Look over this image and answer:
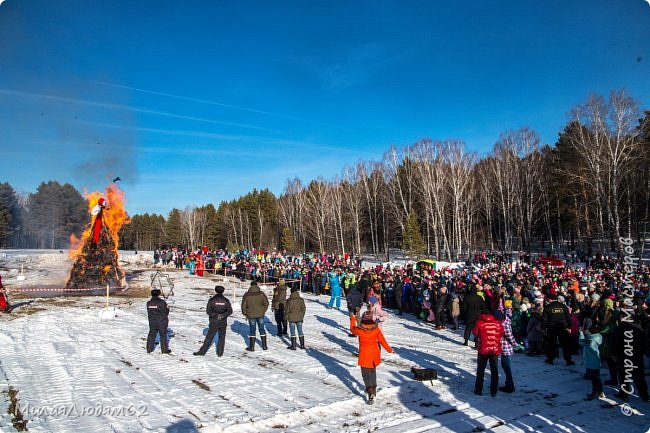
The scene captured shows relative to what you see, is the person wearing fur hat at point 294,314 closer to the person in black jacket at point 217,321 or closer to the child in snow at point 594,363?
the person in black jacket at point 217,321

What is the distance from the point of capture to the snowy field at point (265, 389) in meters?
6.21

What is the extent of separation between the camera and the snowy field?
6207mm

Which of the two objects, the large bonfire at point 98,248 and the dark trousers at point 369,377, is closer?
the dark trousers at point 369,377

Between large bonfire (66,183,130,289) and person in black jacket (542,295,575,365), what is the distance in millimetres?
21134

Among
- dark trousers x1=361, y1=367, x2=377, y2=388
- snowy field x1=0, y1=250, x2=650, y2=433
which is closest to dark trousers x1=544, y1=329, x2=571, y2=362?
snowy field x1=0, y1=250, x2=650, y2=433

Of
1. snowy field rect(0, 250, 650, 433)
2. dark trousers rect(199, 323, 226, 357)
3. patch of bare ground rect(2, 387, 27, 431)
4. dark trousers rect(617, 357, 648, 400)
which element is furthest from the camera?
dark trousers rect(199, 323, 226, 357)

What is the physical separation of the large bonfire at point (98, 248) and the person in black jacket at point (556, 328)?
2113cm

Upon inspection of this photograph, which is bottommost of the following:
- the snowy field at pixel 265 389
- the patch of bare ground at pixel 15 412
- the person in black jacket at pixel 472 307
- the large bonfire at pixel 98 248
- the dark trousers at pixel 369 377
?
the snowy field at pixel 265 389

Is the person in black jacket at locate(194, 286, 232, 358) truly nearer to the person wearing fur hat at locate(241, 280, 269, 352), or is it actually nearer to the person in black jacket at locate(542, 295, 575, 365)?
the person wearing fur hat at locate(241, 280, 269, 352)

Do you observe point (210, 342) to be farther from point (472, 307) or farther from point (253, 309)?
point (472, 307)

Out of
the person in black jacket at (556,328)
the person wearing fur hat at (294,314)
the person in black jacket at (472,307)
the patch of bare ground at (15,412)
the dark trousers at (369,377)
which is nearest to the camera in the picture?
the patch of bare ground at (15,412)

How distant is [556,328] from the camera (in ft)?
32.0

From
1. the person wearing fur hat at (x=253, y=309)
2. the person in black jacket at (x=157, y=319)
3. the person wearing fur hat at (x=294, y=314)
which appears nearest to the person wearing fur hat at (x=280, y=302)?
the person wearing fur hat at (x=294, y=314)

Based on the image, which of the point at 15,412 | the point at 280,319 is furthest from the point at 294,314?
the point at 15,412
